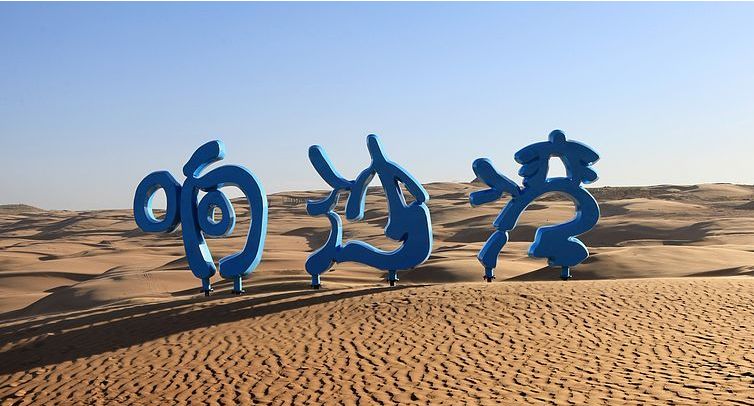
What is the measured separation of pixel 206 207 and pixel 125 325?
A: 10.7 ft

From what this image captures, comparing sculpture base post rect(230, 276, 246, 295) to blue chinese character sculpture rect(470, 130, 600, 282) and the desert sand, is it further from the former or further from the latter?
blue chinese character sculpture rect(470, 130, 600, 282)

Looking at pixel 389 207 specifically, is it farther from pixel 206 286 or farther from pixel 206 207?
pixel 206 286

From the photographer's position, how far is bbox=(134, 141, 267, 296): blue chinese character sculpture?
18.0 meters

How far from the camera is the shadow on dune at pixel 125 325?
15039 millimetres

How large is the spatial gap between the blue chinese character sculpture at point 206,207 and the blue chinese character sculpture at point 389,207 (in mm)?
1572

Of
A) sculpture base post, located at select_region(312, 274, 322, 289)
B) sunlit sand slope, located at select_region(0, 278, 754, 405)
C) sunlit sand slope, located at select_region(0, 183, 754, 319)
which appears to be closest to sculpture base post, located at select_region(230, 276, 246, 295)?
sunlit sand slope, located at select_region(0, 278, 754, 405)

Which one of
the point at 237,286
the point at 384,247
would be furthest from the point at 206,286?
the point at 384,247

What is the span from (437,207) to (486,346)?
55.2m

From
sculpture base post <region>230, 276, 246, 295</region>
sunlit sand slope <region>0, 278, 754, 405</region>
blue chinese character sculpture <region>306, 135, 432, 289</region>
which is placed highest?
blue chinese character sculpture <region>306, 135, 432, 289</region>

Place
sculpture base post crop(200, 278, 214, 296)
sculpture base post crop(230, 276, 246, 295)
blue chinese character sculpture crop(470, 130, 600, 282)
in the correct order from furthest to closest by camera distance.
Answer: sculpture base post crop(200, 278, 214, 296) → sculpture base post crop(230, 276, 246, 295) → blue chinese character sculpture crop(470, 130, 600, 282)

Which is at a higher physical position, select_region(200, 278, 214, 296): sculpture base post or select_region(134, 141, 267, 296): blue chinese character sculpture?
select_region(134, 141, 267, 296): blue chinese character sculpture

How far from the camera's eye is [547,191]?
60.5ft

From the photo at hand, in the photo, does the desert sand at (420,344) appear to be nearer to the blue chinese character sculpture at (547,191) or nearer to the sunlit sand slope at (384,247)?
the sunlit sand slope at (384,247)

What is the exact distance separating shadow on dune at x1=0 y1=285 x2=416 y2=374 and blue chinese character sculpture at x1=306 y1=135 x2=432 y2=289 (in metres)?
0.90
